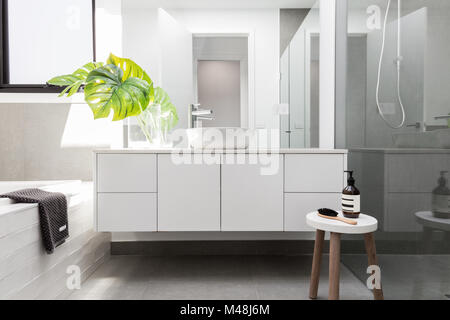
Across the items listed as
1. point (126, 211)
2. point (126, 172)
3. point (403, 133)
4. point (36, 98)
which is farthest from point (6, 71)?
point (403, 133)

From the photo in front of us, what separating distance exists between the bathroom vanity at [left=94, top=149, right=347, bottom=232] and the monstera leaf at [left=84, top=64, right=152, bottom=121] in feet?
0.99

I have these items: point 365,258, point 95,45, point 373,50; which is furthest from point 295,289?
point 95,45

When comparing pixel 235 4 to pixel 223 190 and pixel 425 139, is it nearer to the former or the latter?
pixel 223 190

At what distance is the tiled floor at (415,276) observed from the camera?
4.07ft

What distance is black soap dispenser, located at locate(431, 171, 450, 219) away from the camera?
120cm

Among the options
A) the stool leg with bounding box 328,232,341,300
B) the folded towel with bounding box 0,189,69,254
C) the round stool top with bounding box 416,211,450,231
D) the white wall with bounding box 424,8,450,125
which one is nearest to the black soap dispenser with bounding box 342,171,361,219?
the stool leg with bounding box 328,232,341,300

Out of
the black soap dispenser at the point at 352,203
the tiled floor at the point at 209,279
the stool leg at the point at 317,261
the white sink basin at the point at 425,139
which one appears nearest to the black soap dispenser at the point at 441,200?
the white sink basin at the point at 425,139

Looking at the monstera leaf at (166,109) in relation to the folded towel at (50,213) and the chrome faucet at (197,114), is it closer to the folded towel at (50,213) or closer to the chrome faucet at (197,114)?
the chrome faucet at (197,114)

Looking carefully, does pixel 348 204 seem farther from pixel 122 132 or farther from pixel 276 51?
pixel 122 132

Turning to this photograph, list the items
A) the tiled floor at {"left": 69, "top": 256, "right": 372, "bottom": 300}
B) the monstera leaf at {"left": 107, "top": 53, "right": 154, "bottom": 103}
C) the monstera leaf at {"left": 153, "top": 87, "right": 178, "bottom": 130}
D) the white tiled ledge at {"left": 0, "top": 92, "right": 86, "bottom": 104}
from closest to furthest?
the tiled floor at {"left": 69, "top": 256, "right": 372, "bottom": 300} < the monstera leaf at {"left": 107, "top": 53, "right": 154, "bottom": 103} < the monstera leaf at {"left": 153, "top": 87, "right": 178, "bottom": 130} < the white tiled ledge at {"left": 0, "top": 92, "right": 86, "bottom": 104}

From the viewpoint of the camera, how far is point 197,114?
2311 mm

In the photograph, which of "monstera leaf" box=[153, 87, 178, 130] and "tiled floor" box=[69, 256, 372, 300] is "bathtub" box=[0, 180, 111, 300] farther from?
"monstera leaf" box=[153, 87, 178, 130]

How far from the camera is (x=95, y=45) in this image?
8.21 ft

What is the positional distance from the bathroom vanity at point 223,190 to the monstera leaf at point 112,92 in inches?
11.8
